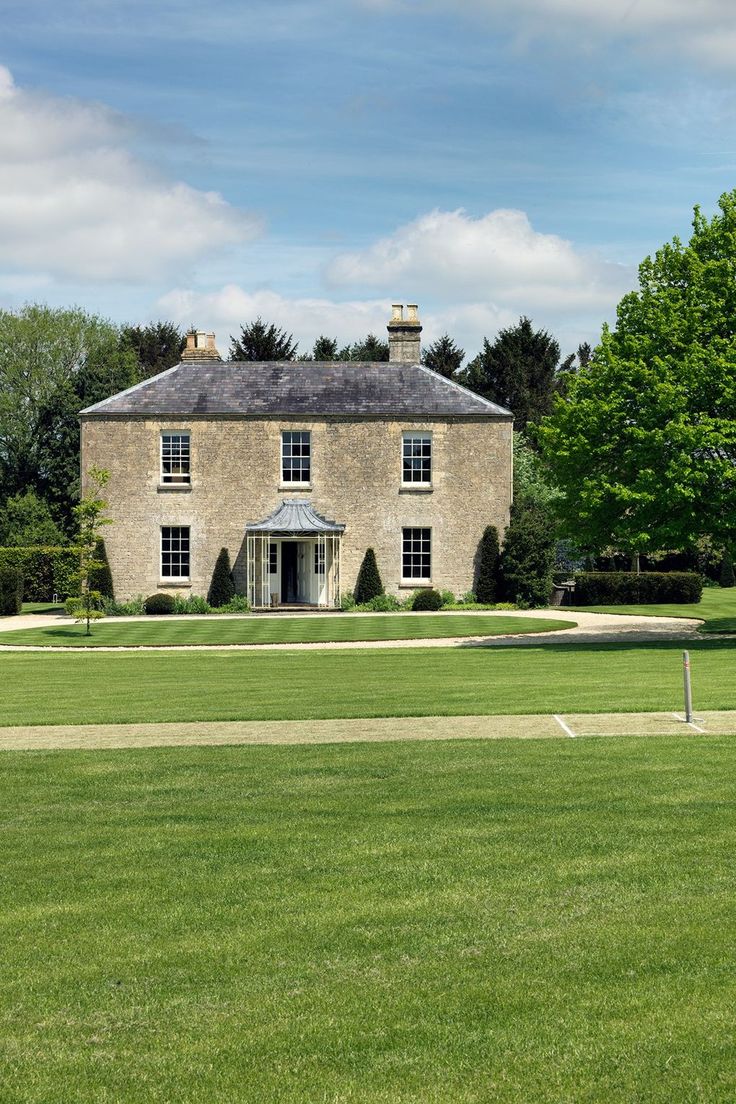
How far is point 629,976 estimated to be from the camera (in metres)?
6.46

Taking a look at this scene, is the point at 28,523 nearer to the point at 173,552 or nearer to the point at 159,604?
the point at 173,552

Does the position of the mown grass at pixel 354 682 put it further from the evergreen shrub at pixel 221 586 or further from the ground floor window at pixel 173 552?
the ground floor window at pixel 173 552

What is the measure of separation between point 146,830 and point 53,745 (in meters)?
5.46

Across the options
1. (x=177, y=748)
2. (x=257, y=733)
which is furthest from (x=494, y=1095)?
(x=257, y=733)

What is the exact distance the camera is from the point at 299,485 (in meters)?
46.9

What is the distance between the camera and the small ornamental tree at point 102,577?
4543cm

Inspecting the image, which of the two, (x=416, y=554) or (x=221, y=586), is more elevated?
(x=416, y=554)

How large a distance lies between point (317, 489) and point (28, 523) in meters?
22.2

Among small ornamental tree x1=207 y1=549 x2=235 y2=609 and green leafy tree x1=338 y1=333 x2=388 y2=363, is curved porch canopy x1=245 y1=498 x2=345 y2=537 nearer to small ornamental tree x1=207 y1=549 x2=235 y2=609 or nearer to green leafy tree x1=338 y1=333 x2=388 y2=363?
small ornamental tree x1=207 y1=549 x2=235 y2=609

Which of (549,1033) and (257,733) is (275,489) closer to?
(257,733)

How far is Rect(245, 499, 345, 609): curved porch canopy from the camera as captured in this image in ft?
151

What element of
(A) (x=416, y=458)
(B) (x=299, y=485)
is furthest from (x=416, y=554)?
(B) (x=299, y=485)

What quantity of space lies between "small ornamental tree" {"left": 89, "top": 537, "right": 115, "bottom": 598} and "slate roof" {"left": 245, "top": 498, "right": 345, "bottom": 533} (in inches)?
215

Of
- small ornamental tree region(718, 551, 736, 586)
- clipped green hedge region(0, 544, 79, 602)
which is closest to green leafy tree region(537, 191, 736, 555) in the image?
clipped green hedge region(0, 544, 79, 602)
